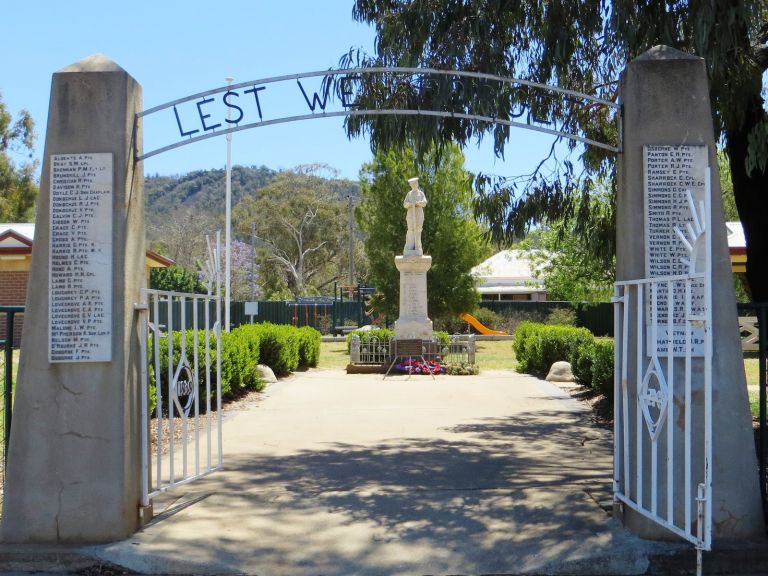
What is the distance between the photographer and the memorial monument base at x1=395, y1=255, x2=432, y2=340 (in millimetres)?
23062

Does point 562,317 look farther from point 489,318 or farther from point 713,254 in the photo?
point 713,254

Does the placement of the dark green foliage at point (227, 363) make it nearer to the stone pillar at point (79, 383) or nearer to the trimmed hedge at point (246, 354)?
the trimmed hedge at point (246, 354)

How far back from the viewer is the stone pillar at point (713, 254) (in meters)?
5.42

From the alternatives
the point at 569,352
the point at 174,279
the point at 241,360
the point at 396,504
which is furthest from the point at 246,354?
the point at 174,279

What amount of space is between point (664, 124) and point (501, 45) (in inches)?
111

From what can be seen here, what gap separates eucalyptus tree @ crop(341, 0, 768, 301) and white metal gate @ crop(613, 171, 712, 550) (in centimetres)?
206

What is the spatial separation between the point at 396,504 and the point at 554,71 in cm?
522

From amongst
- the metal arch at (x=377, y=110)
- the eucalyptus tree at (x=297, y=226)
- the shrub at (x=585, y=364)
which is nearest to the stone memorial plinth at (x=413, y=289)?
the shrub at (x=585, y=364)

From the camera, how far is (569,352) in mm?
18594

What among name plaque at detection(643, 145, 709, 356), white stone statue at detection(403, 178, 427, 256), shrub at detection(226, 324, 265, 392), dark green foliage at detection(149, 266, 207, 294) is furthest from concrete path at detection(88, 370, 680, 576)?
dark green foliage at detection(149, 266, 207, 294)

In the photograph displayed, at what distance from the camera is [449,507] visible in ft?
21.7

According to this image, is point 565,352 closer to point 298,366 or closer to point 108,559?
point 298,366

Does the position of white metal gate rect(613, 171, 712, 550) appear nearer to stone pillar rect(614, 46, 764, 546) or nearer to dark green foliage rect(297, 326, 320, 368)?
stone pillar rect(614, 46, 764, 546)

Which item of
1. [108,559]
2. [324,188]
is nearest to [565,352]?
[108,559]
